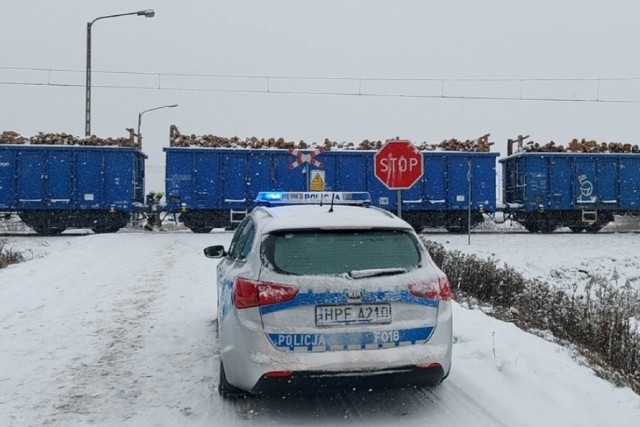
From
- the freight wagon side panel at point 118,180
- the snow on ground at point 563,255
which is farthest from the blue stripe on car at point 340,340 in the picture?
the freight wagon side panel at point 118,180

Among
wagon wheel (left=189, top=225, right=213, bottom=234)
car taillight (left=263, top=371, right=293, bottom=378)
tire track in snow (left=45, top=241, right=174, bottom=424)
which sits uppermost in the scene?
car taillight (left=263, top=371, right=293, bottom=378)

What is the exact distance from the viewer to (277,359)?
3791mm

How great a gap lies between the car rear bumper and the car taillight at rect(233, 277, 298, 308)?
484 mm

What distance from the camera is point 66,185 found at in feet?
65.8

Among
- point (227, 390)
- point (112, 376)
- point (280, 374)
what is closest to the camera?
point (280, 374)

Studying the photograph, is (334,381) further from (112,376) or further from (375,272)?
(112,376)

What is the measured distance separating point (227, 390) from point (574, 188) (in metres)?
20.6

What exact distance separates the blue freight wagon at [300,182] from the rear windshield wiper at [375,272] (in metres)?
16.2

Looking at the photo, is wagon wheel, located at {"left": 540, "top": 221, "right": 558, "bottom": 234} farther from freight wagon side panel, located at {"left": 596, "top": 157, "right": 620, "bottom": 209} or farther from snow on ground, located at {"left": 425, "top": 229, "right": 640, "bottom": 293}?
snow on ground, located at {"left": 425, "top": 229, "right": 640, "bottom": 293}

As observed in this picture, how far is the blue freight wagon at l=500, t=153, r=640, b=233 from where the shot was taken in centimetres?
2197

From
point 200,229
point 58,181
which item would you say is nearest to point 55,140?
point 58,181

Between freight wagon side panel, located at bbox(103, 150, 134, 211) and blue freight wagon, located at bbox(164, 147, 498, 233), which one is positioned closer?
freight wagon side panel, located at bbox(103, 150, 134, 211)

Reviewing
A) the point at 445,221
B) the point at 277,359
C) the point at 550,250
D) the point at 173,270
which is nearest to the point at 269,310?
the point at 277,359

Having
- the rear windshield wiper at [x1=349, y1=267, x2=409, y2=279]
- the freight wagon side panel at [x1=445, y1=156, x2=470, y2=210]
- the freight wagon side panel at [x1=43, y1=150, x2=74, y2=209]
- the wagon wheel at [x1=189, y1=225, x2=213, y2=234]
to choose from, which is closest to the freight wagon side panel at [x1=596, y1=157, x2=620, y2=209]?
the freight wagon side panel at [x1=445, y1=156, x2=470, y2=210]
